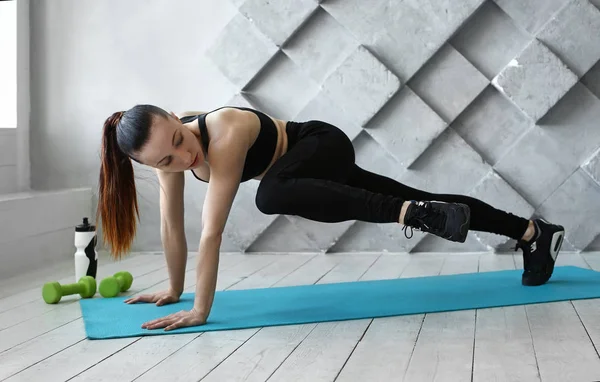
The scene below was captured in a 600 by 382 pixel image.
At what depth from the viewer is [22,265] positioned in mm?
2891

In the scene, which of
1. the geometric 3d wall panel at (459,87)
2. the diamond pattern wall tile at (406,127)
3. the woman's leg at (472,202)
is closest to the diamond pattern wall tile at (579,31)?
the geometric 3d wall panel at (459,87)

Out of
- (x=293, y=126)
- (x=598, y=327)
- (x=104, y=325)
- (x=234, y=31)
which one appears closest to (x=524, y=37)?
(x=234, y=31)

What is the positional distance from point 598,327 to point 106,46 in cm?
248

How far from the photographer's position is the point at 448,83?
10.3ft

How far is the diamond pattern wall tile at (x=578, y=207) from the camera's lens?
3125 millimetres

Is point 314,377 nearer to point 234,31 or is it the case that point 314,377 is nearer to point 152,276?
point 152,276

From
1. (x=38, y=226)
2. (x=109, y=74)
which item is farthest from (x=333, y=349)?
(x=109, y=74)

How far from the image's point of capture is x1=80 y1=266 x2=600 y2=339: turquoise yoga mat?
1867 mm

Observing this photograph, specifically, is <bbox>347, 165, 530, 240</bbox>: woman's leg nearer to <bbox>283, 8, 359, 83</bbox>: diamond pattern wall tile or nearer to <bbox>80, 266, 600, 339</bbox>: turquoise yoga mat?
<bbox>80, 266, 600, 339</bbox>: turquoise yoga mat

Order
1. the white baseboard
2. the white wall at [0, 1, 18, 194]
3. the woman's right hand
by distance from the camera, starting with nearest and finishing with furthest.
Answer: the woman's right hand → the white baseboard → the white wall at [0, 1, 18, 194]

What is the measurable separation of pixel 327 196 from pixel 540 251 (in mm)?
794

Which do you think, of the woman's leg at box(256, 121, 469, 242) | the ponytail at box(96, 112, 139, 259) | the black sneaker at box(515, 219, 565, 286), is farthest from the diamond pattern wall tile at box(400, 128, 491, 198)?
the ponytail at box(96, 112, 139, 259)

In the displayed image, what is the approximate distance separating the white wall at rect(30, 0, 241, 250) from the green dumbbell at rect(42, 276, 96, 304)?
1.12 meters

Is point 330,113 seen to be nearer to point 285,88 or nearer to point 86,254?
point 285,88
